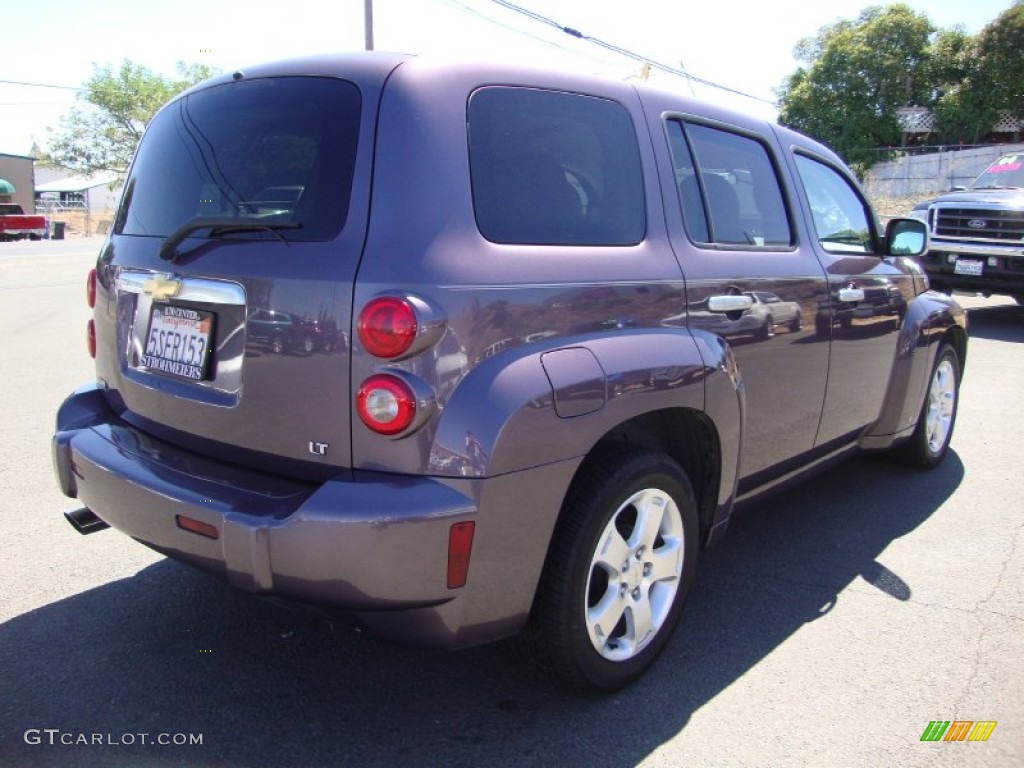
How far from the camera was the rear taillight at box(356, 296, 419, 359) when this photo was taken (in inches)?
82.5

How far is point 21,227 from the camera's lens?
100 ft

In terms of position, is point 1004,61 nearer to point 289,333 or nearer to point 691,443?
point 691,443

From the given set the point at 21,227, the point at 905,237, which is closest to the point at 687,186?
the point at 905,237

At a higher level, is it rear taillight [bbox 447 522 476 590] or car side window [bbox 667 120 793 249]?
car side window [bbox 667 120 793 249]

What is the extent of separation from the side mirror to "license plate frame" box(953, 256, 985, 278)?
717cm

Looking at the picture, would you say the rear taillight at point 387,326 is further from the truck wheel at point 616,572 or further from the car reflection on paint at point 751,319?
the car reflection on paint at point 751,319

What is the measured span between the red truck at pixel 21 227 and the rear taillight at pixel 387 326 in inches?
1307

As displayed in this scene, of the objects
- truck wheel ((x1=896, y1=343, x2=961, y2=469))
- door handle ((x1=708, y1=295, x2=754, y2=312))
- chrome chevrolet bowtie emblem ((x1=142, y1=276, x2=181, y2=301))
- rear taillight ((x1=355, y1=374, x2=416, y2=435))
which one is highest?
chrome chevrolet bowtie emblem ((x1=142, y1=276, x2=181, y2=301))

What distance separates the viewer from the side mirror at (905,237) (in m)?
4.33

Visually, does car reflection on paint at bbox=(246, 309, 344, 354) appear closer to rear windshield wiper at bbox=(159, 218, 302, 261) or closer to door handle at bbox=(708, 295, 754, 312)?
rear windshield wiper at bbox=(159, 218, 302, 261)

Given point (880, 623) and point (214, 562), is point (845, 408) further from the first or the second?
point (214, 562)

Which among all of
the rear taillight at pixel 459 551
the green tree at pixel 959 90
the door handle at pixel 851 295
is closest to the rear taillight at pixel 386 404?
the rear taillight at pixel 459 551

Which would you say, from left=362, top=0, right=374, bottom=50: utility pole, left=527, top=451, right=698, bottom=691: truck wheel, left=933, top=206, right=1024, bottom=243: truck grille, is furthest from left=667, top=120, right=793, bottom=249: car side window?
left=362, top=0, right=374, bottom=50: utility pole

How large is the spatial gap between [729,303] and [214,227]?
173cm
